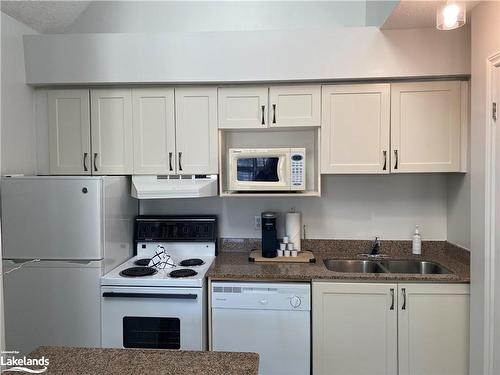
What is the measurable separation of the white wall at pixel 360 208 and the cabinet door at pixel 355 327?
68 centimetres

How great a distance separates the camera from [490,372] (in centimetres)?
189

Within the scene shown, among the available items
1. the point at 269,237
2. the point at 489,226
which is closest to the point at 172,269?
the point at 269,237

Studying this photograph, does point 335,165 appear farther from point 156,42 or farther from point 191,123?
point 156,42

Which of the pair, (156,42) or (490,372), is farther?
(156,42)

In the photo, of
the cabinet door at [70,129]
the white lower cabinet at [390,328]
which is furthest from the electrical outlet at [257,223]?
the cabinet door at [70,129]

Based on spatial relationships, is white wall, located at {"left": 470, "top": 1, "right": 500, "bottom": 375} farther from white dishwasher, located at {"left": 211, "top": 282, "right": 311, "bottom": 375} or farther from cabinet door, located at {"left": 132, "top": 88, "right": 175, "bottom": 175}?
cabinet door, located at {"left": 132, "top": 88, "right": 175, "bottom": 175}

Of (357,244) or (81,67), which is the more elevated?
(81,67)

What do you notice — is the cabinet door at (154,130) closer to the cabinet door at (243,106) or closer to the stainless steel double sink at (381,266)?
the cabinet door at (243,106)

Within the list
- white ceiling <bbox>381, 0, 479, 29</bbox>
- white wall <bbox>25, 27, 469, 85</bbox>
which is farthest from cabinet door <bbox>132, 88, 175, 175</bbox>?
white ceiling <bbox>381, 0, 479, 29</bbox>

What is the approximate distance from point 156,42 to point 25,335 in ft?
7.09

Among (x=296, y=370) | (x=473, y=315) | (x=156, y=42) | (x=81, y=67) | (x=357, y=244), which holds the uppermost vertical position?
(x=156, y=42)

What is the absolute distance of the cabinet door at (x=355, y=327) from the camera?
7.25 feet

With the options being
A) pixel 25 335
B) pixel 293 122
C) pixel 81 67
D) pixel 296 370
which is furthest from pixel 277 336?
pixel 81 67

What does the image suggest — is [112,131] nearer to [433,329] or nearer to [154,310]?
[154,310]
